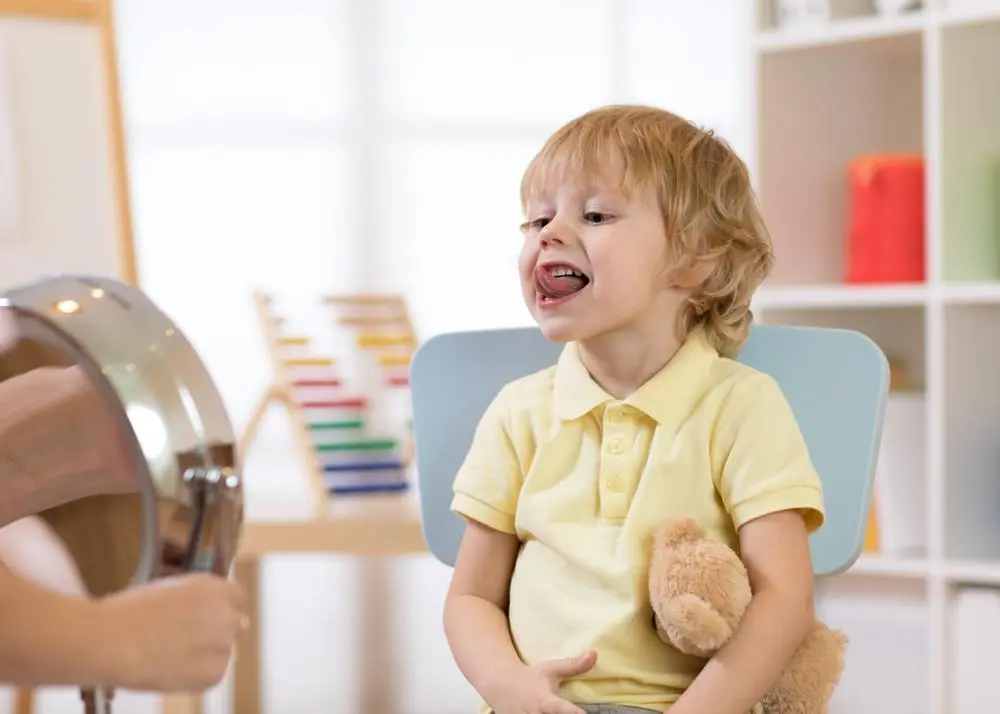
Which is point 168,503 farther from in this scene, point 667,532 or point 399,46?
point 399,46

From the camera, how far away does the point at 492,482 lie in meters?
1.17

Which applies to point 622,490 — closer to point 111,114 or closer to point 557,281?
point 557,281

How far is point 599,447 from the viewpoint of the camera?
114 centimetres

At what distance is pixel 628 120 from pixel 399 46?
1.78m

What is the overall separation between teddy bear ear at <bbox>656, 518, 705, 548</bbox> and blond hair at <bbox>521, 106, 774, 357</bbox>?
21 centimetres

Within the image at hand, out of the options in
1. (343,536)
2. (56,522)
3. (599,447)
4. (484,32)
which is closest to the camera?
(56,522)

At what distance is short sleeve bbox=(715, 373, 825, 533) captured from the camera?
3.46 ft

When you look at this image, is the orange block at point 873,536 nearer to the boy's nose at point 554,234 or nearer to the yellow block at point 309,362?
the yellow block at point 309,362

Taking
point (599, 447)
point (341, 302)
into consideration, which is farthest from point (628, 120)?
point (341, 302)

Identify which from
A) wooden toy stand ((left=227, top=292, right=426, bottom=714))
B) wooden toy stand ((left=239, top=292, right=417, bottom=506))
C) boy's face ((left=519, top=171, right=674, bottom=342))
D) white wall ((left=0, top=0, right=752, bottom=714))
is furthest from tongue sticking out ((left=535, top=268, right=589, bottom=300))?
white wall ((left=0, top=0, right=752, bottom=714))

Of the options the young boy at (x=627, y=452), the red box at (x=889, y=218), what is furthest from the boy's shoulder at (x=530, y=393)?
the red box at (x=889, y=218)

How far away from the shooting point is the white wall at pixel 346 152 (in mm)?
2807

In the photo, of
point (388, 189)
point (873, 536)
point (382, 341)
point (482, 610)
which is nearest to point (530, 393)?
point (482, 610)

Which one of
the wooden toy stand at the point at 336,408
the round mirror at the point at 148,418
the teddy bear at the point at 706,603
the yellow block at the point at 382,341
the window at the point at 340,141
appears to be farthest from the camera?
the window at the point at 340,141
